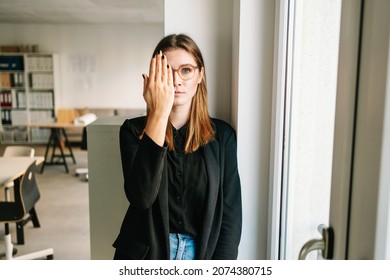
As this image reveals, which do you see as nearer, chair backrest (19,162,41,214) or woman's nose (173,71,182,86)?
woman's nose (173,71,182,86)

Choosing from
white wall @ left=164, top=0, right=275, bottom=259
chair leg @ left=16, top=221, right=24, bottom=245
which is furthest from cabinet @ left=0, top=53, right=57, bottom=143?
white wall @ left=164, top=0, right=275, bottom=259

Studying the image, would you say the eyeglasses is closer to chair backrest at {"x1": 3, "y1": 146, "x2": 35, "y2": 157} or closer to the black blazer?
the black blazer

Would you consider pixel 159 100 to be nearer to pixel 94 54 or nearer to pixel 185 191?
pixel 185 191

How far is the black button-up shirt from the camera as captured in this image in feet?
3.36

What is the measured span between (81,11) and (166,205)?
17.0 ft

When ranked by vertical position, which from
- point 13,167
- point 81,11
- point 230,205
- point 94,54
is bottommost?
point 13,167

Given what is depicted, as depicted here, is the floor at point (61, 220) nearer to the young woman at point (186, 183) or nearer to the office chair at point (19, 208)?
the office chair at point (19, 208)

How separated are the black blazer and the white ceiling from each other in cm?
356

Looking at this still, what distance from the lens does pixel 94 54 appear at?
265 inches

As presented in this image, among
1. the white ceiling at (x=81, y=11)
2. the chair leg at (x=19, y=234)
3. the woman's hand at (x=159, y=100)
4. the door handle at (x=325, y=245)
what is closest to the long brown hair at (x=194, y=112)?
the woman's hand at (x=159, y=100)

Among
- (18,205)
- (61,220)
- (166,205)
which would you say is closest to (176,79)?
(166,205)

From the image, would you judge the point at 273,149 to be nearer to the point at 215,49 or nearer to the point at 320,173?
the point at 320,173

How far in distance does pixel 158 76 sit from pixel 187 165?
270 millimetres
